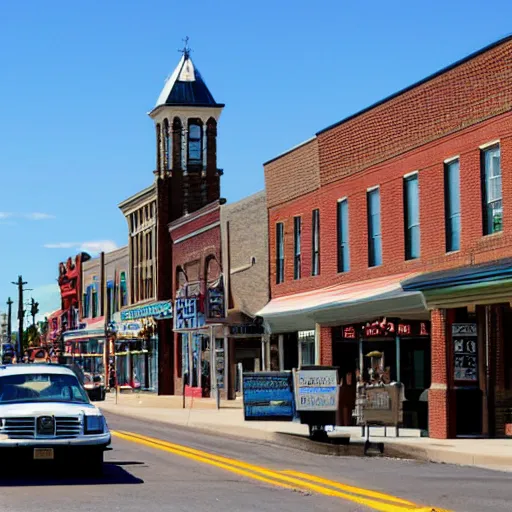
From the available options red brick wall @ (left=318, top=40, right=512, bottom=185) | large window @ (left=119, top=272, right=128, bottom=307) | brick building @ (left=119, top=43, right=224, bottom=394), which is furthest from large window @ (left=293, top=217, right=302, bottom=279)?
large window @ (left=119, top=272, right=128, bottom=307)

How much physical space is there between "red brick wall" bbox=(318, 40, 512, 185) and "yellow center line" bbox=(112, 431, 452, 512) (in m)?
9.73

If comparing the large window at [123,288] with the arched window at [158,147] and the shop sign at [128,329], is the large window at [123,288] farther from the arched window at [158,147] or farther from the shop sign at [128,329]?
the arched window at [158,147]

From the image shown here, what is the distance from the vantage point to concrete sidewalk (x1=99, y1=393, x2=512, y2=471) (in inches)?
870

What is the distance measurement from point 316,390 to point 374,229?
8.32m

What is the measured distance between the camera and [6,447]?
691 inches

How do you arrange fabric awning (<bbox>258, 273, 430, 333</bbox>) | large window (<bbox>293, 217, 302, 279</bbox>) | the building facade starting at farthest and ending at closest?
the building facade
large window (<bbox>293, 217, 302, 279</bbox>)
fabric awning (<bbox>258, 273, 430, 333</bbox>)

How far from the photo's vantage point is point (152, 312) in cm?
6550

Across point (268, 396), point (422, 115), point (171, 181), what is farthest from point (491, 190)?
point (171, 181)

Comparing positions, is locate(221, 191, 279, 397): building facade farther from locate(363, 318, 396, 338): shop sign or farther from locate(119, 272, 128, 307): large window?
locate(119, 272, 128, 307): large window

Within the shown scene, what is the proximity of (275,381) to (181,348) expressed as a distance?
103 feet

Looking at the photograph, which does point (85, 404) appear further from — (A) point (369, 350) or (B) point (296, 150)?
(B) point (296, 150)

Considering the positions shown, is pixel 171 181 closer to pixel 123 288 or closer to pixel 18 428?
pixel 123 288

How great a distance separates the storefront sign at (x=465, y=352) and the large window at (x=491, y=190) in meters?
2.20

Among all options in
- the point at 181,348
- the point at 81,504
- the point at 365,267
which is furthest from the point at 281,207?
the point at 81,504
